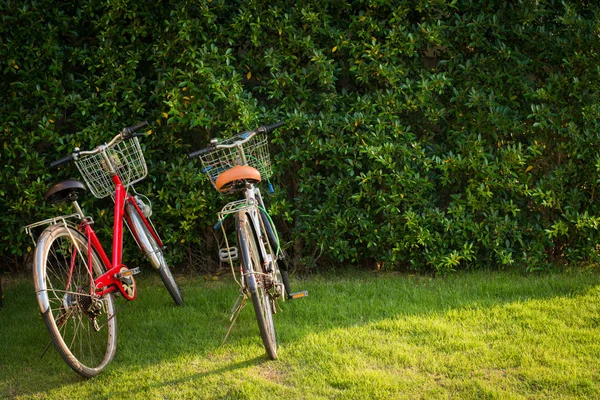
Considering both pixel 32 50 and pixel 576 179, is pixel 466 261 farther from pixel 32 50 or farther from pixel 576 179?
pixel 32 50

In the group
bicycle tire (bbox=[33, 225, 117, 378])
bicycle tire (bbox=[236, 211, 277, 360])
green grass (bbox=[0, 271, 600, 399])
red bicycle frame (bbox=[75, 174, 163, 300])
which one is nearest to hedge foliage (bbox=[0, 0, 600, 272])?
green grass (bbox=[0, 271, 600, 399])

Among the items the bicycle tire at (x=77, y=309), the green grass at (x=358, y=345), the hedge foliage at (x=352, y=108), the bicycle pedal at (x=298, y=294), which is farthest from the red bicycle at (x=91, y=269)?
the bicycle pedal at (x=298, y=294)

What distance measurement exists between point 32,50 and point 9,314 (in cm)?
208

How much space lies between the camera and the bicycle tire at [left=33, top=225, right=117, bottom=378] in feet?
12.7

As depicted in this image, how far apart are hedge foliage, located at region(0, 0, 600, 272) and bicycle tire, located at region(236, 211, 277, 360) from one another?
5.15 feet

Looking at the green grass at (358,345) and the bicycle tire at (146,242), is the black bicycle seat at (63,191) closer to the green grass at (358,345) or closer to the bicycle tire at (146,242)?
the bicycle tire at (146,242)

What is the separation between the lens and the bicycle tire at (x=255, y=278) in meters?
3.97

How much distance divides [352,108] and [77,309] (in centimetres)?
270

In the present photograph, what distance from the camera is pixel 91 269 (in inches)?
174

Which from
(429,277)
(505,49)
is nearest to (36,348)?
(429,277)

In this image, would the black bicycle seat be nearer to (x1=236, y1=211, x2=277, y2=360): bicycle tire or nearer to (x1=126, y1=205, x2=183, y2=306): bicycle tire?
(x1=126, y1=205, x2=183, y2=306): bicycle tire

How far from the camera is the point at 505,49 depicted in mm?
5543

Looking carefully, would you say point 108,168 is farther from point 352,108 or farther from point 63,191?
point 352,108

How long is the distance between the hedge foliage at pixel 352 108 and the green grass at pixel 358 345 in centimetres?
47
